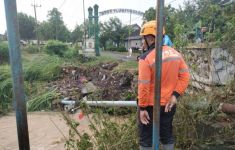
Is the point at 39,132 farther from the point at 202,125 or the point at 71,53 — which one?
the point at 71,53

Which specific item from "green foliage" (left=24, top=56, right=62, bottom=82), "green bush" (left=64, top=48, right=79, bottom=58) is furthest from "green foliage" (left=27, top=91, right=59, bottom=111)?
"green bush" (left=64, top=48, right=79, bottom=58)

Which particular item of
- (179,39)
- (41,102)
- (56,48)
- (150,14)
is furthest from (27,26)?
(179,39)

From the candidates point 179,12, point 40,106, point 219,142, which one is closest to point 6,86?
point 40,106

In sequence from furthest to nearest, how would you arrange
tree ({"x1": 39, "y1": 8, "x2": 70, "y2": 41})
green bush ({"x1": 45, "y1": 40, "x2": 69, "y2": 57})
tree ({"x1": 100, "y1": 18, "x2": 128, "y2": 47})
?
tree ({"x1": 100, "y1": 18, "x2": 128, "y2": 47}), tree ({"x1": 39, "y1": 8, "x2": 70, "y2": 41}), green bush ({"x1": 45, "y1": 40, "x2": 69, "y2": 57})

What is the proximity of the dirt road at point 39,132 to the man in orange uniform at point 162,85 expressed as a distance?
1.85 meters

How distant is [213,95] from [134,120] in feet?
3.62

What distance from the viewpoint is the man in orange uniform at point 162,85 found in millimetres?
2670

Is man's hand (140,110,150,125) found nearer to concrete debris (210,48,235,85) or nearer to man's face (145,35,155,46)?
man's face (145,35,155,46)

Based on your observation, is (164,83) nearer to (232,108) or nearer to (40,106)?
(232,108)

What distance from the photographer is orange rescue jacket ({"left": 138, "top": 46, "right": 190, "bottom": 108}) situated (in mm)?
2662

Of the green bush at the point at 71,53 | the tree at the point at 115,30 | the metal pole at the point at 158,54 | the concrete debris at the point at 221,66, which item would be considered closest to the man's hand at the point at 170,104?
the metal pole at the point at 158,54

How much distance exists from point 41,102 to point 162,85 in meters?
6.47

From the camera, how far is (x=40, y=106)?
28.4 feet

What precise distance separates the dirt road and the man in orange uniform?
1855 mm
